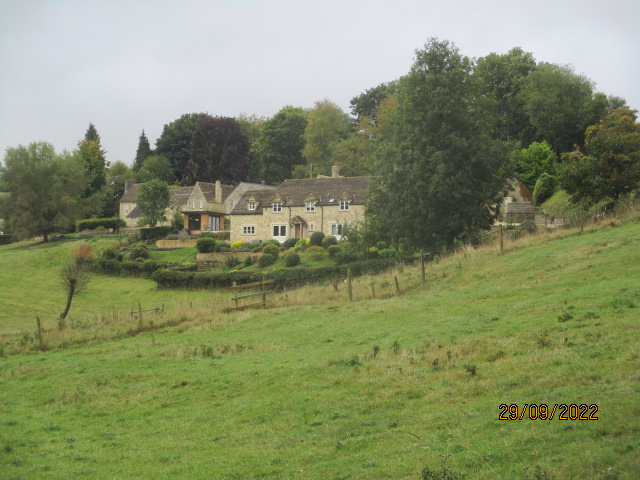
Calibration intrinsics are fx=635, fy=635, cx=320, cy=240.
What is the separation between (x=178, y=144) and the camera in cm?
12150

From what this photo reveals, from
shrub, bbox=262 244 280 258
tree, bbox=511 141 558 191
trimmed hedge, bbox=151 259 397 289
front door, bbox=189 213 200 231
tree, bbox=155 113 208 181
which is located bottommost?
trimmed hedge, bbox=151 259 397 289

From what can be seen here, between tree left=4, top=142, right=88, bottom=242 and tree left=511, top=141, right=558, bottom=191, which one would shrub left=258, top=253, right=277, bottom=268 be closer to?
tree left=511, top=141, right=558, bottom=191

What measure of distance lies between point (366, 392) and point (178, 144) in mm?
112664

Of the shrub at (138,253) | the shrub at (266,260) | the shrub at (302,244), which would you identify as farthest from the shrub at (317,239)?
the shrub at (138,253)

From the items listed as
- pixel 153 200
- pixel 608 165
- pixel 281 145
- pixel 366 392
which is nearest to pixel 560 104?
pixel 608 165

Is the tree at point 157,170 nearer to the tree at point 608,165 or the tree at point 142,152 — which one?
the tree at point 142,152

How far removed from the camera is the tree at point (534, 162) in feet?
216

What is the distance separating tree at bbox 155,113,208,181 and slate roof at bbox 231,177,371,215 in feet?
155

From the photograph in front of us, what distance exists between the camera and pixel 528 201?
64.4 metres

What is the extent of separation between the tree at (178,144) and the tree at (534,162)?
70.6 meters

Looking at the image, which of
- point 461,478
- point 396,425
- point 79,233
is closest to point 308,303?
point 396,425

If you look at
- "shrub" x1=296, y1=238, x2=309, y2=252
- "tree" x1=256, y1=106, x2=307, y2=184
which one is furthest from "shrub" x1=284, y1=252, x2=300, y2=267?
"tree" x1=256, y1=106, x2=307, y2=184

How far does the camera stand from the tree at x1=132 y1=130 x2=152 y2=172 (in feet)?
441

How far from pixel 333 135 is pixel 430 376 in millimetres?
91510
